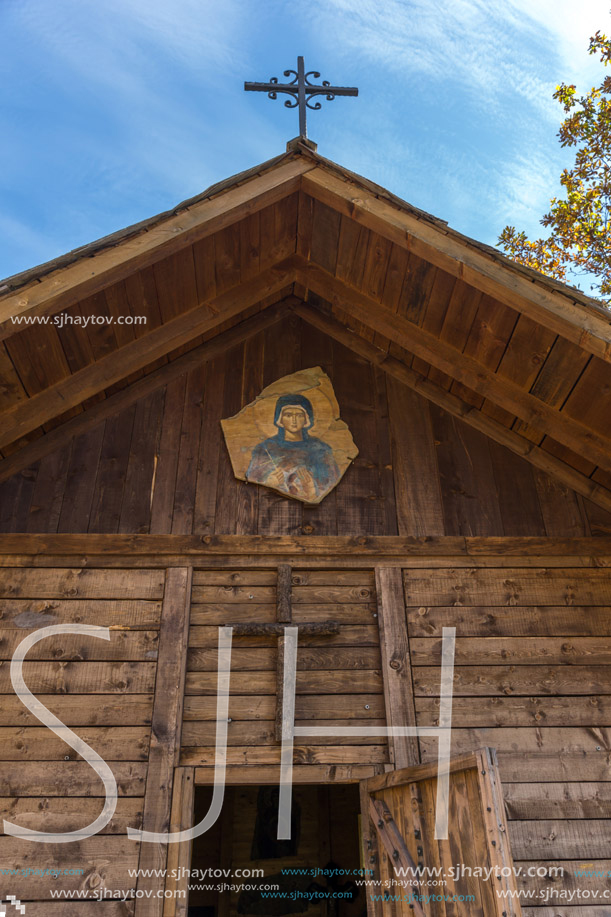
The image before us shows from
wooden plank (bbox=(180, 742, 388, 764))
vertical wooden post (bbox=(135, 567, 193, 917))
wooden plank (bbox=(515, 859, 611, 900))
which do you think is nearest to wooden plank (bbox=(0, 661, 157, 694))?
vertical wooden post (bbox=(135, 567, 193, 917))

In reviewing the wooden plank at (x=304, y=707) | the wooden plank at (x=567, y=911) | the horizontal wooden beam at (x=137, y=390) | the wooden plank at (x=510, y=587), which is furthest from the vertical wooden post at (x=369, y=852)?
the horizontal wooden beam at (x=137, y=390)

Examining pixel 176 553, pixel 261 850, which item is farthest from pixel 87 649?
pixel 261 850

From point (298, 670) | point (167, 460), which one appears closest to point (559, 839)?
point (298, 670)

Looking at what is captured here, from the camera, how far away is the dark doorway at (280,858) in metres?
8.49

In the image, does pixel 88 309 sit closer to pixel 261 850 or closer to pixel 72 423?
pixel 72 423

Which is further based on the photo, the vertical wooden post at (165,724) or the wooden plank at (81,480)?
the wooden plank at (81,480)

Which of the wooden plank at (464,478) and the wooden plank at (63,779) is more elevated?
the wooden plank at (464,478)

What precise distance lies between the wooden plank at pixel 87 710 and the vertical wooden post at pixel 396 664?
1.40m

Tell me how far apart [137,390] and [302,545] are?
1695 millimetres

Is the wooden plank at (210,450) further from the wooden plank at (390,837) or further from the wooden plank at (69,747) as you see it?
the wooden plank at (390,837)

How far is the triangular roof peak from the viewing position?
4.29 meters

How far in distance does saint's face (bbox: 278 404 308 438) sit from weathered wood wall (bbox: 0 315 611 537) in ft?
1.01

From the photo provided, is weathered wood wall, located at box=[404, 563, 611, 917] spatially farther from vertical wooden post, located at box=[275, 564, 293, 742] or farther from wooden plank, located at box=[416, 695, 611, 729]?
vertical wooden post, located at box=[275, 564, 293, 742]

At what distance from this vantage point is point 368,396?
547 centimetres
